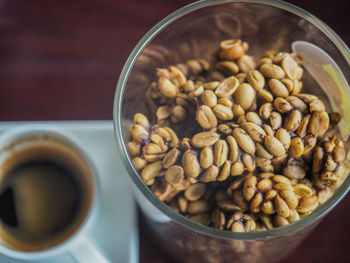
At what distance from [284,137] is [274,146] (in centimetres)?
2

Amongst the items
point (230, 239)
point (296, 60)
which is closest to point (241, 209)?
point (230, 239)

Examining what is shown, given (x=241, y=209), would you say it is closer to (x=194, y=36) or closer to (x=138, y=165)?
(x=138, y=165)

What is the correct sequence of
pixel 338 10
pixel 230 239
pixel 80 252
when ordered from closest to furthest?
pixel 230 239 < pixel 80 252 < pixel 338 10

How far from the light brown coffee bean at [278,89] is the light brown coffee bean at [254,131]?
0.16 ft

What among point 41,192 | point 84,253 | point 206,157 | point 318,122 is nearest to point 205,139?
point 206,157

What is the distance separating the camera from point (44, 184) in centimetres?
72

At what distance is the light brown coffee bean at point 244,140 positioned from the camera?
0.44 metres

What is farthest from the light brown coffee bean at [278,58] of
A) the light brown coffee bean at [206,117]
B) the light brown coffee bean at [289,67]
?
the light brown coffee bean at [206,117]

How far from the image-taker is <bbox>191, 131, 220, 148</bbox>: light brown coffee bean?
447 millimetres

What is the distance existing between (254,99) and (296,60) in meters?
0.09

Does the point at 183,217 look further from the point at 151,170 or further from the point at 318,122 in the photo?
the point at 318,122

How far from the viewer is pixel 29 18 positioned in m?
0.79

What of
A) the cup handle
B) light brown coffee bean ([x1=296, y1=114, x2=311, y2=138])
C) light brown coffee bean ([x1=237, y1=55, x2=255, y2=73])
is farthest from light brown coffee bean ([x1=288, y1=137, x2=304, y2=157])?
the cup handle

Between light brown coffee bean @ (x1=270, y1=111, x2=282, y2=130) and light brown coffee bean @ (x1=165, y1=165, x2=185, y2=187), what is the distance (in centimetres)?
11
